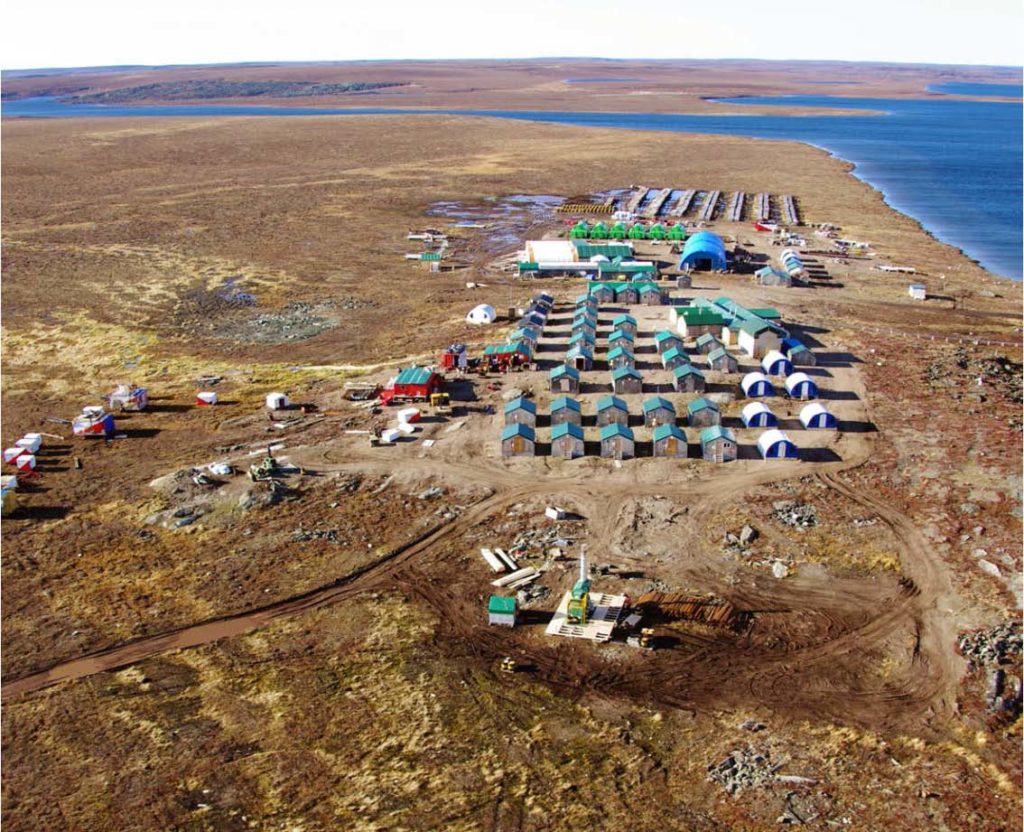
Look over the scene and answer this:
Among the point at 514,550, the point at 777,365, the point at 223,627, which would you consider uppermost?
the point at 777,365

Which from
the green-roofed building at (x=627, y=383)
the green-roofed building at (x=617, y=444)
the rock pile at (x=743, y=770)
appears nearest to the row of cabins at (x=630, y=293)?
the green-roofed building at (x=627, y=383)

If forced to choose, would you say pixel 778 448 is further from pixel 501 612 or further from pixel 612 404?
pixel 501 612

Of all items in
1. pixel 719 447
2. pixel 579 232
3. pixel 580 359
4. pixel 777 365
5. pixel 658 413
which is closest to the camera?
pixel 719 447

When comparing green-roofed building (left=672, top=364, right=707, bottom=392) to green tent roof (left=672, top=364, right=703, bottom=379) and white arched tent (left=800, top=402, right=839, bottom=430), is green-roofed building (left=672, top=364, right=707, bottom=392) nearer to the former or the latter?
green tent roof (left=672, top=364, right=703, bottom=379)

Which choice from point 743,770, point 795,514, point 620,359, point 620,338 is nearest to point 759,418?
Result: point 795,514

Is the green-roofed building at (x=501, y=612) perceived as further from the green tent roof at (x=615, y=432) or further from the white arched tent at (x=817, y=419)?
the white arched tent at (x=817, y=419)

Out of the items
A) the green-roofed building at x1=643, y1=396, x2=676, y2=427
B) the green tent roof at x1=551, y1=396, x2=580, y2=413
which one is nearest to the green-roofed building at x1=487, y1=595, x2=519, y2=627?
the green tent roof at x1=551, y1=396, x2=580, y2=413
